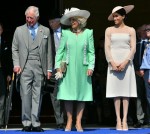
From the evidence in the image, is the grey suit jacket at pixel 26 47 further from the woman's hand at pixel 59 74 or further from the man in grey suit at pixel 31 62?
the woman's hand at pixel 59 74

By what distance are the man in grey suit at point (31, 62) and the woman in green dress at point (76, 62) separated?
246mm

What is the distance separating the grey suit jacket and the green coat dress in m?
0.17

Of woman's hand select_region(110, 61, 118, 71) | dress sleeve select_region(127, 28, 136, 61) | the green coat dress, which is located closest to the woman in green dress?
the green coat dress

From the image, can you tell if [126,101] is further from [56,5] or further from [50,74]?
[56,5]

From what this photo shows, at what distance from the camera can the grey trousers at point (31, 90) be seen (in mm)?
9883

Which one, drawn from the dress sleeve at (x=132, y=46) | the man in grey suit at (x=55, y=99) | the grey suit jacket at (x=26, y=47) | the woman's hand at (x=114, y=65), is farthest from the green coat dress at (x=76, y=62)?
the dress sleeve at (x=132, y=46)

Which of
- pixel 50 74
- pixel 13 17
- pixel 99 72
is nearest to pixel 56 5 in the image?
pixel 13 17

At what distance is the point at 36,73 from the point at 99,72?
1.67 meters

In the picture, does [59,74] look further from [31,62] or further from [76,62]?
[31,62]

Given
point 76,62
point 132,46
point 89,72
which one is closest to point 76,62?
point 76,62

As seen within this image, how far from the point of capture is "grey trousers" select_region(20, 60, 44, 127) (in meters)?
9.88

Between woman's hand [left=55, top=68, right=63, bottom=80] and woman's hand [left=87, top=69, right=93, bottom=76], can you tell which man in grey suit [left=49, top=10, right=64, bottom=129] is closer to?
woman's hand [left=55, top=68, right=63, bottom=80]

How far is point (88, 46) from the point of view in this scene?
32.7 ft

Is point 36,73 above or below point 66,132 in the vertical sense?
above
